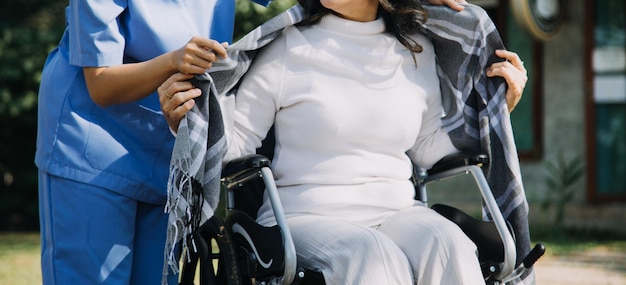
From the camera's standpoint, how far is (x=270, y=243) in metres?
2.49

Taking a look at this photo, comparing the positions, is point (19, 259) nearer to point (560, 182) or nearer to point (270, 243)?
point (270, 243)

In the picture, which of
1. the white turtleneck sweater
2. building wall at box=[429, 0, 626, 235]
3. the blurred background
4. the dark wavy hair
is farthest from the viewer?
building wall at box=[429, 0, 626, 235]

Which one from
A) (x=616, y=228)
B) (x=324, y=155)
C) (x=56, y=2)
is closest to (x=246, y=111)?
(x=324, y=155)

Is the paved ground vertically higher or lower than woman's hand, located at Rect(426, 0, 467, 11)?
lower

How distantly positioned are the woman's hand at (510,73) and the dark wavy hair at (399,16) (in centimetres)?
26

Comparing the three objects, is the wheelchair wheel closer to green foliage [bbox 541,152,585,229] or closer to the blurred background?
the blurred background

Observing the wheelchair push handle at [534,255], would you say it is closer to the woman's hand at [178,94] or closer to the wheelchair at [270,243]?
the wheelchair at [270,243]

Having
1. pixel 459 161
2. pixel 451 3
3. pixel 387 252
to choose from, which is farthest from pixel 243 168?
pixel 451 3

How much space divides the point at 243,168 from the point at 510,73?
0.93 meters

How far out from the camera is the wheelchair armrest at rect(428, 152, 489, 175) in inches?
112

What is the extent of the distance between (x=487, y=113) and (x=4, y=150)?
6865 millimetres

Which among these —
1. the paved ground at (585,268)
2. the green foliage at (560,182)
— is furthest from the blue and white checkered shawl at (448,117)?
the green foliage at (560,182)

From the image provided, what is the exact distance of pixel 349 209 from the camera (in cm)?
277

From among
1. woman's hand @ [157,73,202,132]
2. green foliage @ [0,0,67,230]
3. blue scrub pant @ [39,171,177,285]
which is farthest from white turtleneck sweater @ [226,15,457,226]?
green foliage @ [0,0,67,230]
